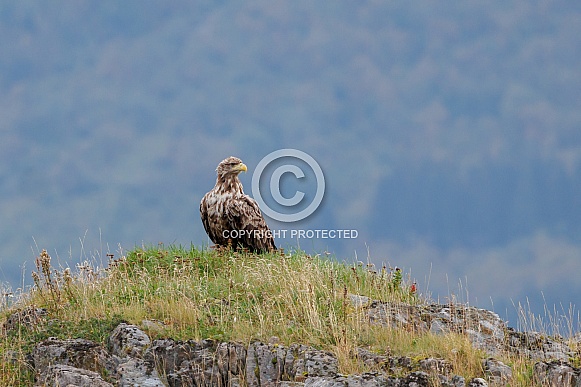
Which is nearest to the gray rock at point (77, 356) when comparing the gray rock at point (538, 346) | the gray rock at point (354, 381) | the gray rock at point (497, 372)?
the gray rock at point (354, 381)

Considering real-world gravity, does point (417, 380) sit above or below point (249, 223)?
below

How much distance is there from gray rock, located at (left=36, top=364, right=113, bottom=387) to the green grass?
0.79 meters

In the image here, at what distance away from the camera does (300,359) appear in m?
12.6

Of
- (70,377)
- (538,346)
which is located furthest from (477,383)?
(70,377)

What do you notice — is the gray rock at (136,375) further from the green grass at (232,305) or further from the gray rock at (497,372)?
the gray rock at (497,372)

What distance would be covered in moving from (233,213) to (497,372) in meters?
8.67

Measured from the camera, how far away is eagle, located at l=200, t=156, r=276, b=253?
19.7m

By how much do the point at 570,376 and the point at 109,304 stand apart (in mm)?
8265

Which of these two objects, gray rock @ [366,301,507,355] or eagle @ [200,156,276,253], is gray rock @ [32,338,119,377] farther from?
eagle @ [200,156,276,253]

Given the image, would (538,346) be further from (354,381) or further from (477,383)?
(354,381)

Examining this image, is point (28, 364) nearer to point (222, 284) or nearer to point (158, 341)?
point (158, 341)

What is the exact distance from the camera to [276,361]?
42.0 feet

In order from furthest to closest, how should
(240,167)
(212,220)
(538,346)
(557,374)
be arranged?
(212,220), (240,167), (538,346), (557,374)

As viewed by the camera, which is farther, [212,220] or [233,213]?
[212,220]
